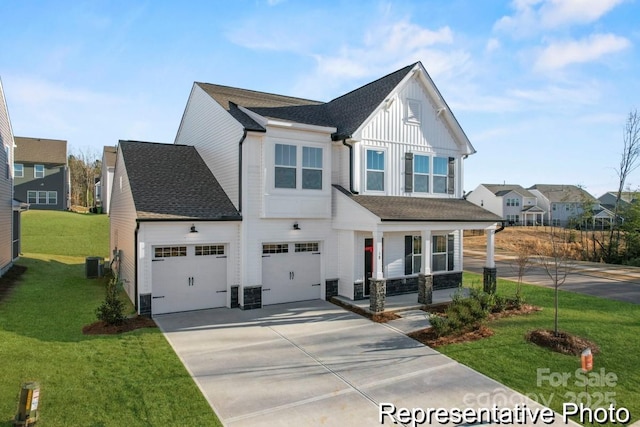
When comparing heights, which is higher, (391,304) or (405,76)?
(405,76)

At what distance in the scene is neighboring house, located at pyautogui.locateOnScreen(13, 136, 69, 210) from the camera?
3997 cm

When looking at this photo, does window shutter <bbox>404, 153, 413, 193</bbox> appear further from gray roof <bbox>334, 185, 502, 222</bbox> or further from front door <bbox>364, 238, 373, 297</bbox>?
front door <bbox>364, 238, 373, 297</bbox>

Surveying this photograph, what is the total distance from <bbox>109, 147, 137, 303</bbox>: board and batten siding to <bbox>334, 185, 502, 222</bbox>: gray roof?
768cm

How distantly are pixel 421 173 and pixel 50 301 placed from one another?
1489 cm

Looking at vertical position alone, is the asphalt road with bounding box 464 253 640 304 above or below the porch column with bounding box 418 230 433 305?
below

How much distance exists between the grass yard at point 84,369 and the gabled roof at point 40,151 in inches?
1278

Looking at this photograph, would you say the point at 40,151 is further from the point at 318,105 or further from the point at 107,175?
the point at 318,105

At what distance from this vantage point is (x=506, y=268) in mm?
24344

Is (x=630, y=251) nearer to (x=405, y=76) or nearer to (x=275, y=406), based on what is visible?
(x=405, y=76)

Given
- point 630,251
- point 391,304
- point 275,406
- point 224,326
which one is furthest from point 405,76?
point 630,251

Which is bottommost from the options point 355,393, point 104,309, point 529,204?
point 355,393

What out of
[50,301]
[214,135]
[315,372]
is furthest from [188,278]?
[315,372]

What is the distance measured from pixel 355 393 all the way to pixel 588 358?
Answer: 416cm

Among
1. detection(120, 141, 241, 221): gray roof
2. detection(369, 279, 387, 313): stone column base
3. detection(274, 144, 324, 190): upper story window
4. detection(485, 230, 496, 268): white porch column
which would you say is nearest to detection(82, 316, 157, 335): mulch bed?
detection(120, 141, 241, 221): gray roof
